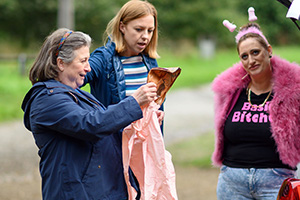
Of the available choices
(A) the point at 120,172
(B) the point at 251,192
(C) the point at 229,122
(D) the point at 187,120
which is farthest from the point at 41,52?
(D) the point at 187,120

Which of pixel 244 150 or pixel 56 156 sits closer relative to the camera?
pixel 56 156

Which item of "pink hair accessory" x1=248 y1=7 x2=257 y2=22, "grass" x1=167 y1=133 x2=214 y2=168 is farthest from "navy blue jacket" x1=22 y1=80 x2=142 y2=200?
"grass" x1=167 y1=133 x2=214 y2=168

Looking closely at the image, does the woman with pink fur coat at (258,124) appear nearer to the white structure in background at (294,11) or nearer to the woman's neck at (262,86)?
the woman's neck at (262,86)

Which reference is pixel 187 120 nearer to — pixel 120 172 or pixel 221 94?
pixel 221 94

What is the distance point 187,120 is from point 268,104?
347 inches

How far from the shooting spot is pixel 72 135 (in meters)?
2.49

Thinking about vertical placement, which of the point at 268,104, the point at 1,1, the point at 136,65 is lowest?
the point at 268,104

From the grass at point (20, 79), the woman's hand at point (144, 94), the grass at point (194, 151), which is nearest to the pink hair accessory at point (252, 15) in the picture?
the woman's hand at point (144, 94)

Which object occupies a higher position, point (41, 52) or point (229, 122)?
point (41, 52)

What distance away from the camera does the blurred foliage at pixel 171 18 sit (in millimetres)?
6664

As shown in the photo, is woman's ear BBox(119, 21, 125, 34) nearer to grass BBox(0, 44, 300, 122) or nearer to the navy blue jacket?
the navy blue jacket

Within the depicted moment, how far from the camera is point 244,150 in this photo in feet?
10.8

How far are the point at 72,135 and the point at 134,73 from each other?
1062 mm

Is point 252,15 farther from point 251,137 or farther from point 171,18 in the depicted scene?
point 171,18
